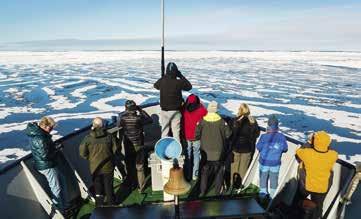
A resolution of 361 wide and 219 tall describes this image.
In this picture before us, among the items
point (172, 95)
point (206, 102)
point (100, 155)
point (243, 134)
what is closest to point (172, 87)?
point (172, 95)

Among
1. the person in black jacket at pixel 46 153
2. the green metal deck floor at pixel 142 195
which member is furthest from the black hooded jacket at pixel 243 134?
the person in black jacket at pixel 46 153

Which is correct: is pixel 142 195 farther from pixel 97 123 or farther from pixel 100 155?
pixel 97 123

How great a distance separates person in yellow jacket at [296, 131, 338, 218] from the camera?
4195 millimetres

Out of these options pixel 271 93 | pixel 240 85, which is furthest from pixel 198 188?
pixel 240 85

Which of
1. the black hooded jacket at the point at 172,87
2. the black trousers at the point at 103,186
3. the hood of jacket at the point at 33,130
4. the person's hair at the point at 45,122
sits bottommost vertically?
the black trousers at the point at 103,186

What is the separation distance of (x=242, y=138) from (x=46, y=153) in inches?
119

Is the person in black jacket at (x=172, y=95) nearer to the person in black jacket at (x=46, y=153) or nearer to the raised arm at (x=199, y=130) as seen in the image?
the raised arm at (x=199, y=130)

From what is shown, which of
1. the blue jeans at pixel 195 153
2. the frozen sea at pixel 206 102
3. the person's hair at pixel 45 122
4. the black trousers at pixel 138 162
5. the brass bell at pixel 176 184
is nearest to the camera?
the brass bell at pixel 176 184

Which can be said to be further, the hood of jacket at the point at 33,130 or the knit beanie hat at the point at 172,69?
the knit beanie hat at the point at 172,69

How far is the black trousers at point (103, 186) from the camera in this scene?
5.09m

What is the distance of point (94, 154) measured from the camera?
486 centimetres

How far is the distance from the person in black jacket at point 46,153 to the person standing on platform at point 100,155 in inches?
16.2

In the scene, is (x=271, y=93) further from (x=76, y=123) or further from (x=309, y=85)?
(x=76, y=123)

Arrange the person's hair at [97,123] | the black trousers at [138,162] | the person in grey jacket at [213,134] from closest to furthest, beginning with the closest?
1. the person's hair at [97,123]
2. the person in grey jacket at [213,134]
3. the black trousers at [138,162]
